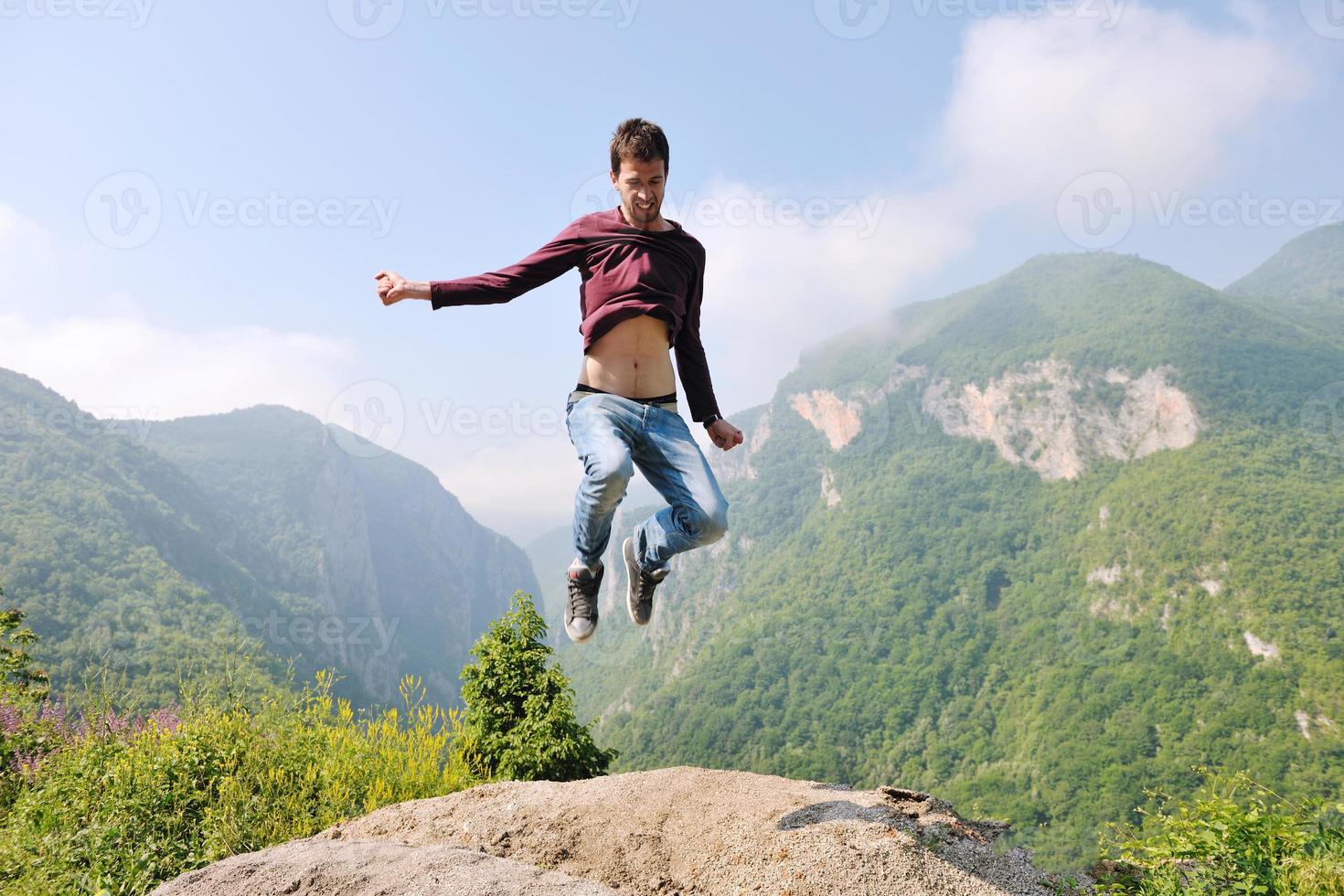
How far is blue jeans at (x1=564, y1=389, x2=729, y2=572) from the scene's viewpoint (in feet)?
12.3

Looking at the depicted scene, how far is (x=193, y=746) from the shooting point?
5852 millimetres

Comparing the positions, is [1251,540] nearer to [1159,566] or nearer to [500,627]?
[1159,566]

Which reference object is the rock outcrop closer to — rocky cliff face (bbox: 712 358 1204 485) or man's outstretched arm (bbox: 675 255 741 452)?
man's outstretched arm (bbox: 675 255 741 452)

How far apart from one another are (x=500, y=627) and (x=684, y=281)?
9689 mm

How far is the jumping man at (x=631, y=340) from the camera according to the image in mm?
3799

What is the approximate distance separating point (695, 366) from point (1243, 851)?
3996 millimetres

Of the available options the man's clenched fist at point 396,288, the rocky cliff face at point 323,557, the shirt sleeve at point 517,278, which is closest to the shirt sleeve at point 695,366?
the shirt sleeve at point 517,278

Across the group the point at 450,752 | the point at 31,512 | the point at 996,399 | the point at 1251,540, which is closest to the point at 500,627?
the point at 450,752

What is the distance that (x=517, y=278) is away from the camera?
12.8 feet

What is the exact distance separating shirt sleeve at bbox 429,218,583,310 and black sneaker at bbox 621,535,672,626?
1.63 meters

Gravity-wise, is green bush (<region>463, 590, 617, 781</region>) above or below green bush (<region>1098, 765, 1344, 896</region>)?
below

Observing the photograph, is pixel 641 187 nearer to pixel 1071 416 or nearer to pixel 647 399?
pixel 647 399
